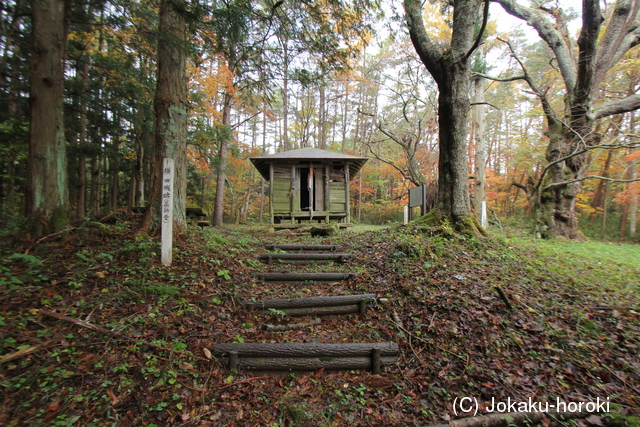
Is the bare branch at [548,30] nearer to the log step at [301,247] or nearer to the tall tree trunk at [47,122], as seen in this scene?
the log step at [301,247]

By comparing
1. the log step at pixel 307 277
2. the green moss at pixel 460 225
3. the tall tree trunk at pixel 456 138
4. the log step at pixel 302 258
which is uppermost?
the tall tree trunk at pixel 456 138

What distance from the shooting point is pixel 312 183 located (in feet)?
41.9

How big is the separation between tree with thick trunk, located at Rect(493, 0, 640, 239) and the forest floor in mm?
5811

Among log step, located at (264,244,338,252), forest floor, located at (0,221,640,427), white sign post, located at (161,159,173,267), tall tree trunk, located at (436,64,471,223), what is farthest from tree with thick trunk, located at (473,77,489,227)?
white sign post, located at (161,159,173,267)

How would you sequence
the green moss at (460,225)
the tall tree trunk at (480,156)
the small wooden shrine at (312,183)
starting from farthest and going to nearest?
the tall tree trunk at (480,156) → the small wooden shrine at (312,183) → the green moss at (460,225)

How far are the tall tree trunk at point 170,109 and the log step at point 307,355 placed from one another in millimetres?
3054

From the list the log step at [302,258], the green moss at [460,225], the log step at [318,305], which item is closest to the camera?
the log step at [318,305]

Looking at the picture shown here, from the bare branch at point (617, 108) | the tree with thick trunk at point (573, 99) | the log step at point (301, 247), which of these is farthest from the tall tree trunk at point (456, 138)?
the bare branch at point (617, 108)

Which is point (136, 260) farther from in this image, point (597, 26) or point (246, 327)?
point (597, 26)

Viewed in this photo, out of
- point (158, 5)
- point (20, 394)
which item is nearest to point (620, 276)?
point (20, 394)

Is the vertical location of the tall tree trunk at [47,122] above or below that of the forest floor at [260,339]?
above

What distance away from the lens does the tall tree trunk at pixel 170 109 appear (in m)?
4.90

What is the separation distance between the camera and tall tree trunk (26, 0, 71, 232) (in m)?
3.79

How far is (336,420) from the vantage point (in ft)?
8.12
